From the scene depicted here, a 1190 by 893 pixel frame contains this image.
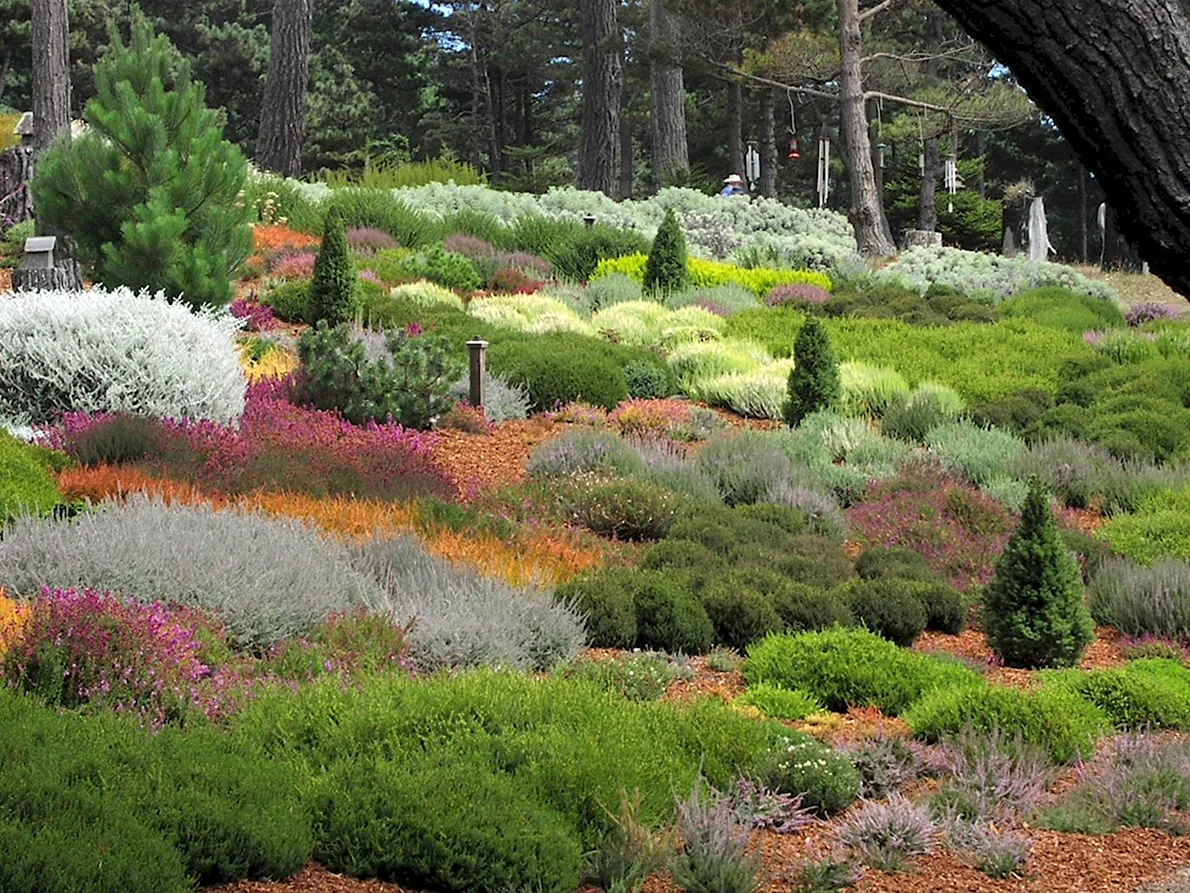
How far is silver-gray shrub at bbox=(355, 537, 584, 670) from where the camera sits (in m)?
6.12

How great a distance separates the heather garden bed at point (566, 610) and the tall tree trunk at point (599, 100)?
47.5 feet

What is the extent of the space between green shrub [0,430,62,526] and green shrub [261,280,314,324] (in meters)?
7.19

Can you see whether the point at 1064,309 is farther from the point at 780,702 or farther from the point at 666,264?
the point at 780,702

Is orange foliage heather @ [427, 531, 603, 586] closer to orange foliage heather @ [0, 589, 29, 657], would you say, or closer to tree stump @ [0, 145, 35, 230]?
orange foliage heather @ [0, 589, 29, 657]

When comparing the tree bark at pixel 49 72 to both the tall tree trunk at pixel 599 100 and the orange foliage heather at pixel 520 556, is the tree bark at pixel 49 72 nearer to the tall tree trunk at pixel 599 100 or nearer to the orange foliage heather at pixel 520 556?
the tall tree trunk at pixel 599 100

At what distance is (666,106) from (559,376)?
19995 mm

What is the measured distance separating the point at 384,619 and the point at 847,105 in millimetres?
20149

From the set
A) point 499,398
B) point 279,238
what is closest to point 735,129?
point 279,238

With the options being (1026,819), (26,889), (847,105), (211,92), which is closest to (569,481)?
(1026,819)

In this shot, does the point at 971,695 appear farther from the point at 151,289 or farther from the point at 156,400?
the point at 151,289

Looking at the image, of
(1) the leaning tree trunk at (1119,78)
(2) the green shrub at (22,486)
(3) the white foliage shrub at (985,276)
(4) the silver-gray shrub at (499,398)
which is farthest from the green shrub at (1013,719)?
(3) the white foliage shrub at (985,276)

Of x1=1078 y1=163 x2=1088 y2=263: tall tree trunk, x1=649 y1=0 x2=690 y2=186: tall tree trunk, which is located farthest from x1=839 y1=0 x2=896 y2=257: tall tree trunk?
x1=1078 y1=163 x2=1088 y2=263: tall tree trunk

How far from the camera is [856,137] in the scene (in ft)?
80.7

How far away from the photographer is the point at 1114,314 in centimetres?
1916
